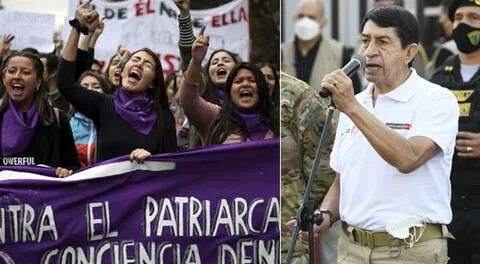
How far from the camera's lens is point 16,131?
7332 mm

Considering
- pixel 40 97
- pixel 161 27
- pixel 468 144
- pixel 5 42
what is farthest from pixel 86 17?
pixel 161 27

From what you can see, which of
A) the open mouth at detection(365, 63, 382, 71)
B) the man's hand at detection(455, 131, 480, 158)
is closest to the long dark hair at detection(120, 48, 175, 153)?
the man's hand at detection(455, 131, 480, 158)

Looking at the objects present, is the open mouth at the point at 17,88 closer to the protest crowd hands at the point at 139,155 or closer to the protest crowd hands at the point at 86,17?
the protest crowd hands at the point at 86,17

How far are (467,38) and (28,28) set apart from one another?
9.34ft

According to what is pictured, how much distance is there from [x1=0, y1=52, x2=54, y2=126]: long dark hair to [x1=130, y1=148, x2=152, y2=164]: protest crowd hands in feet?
2.07

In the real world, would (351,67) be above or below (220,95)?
above

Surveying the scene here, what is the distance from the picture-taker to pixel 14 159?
733 cm

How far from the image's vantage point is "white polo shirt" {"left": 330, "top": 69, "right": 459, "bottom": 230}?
17.8 feet

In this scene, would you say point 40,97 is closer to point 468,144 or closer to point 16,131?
point 16,131

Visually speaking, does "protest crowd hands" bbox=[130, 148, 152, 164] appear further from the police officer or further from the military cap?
the military cap

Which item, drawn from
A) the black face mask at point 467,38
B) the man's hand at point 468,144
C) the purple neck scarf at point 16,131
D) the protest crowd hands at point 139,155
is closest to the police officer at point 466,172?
the man's hand at point 468,144

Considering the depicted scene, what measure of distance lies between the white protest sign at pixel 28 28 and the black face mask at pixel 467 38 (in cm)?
266

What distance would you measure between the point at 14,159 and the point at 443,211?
2.87 metres

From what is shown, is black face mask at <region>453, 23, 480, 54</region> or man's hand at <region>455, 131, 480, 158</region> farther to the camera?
black face mask at <region>453, 23, 480, 54</region>
